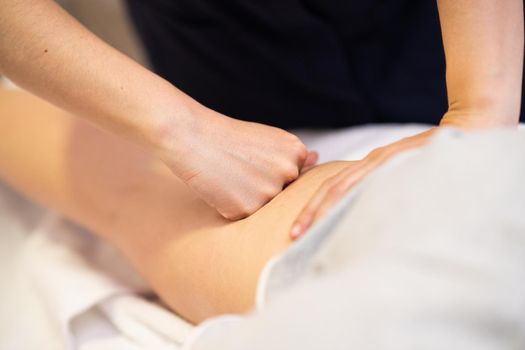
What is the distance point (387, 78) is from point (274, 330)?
627mm

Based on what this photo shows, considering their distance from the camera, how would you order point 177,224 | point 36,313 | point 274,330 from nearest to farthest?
point 274,330
point 177,224
point 36,313

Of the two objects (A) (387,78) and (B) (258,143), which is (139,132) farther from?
(A) (387,78)

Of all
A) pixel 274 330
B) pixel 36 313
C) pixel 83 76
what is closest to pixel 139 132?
pixel 83 76

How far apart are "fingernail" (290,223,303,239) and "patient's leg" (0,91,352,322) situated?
16 millimetres

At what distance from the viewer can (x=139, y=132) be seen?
663 mm

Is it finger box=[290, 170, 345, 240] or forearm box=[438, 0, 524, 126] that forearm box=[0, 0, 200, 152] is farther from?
forearm box=[438, 0, 524, 126]

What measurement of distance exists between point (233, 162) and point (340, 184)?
13 centimetres

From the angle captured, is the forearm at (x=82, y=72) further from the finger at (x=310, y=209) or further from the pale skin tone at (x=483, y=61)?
the pale skin tone at (x=483, y=61)

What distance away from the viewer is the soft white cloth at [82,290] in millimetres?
811

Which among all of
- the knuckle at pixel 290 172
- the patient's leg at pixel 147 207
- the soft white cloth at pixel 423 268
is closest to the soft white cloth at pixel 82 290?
the patient's leg at pixel 147 207

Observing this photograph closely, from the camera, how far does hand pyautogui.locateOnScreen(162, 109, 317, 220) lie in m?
0.66

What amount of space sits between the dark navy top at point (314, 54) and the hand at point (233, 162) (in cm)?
27

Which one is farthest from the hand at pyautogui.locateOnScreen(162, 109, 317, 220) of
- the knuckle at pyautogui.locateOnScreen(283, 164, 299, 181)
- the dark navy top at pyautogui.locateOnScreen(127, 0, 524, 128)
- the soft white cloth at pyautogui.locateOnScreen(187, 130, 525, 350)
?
the dark navy top at pyautogui.locateOnScreen(127, 0, 524, 128)

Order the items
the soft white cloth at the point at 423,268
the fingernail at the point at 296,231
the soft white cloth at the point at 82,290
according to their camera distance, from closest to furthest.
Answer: the soft white cloth at the point at 423,268
the fingernail at the point at 296,231
the soft white cloth at the point at 82,290
